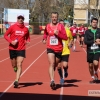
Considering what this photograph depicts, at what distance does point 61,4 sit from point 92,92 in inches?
3058

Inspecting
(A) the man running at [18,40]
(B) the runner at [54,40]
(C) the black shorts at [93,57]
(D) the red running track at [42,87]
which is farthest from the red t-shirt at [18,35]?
(C) the black shorts at [93,57]

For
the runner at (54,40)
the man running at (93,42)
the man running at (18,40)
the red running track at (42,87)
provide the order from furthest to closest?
the man running at (93,42), the man running at (18,40), the runner at (54,40), the red running track at (42,87)

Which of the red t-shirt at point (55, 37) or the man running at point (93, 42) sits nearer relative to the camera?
the red t-shirt at point (55, 37)

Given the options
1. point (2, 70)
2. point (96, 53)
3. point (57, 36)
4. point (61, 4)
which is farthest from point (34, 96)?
point (61, 4)

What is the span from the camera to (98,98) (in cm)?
933

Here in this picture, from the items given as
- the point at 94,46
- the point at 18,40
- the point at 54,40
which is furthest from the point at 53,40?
the point at 94,46

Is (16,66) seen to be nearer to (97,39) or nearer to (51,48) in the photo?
(51,48)

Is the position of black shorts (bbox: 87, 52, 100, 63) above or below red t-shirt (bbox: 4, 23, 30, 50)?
below

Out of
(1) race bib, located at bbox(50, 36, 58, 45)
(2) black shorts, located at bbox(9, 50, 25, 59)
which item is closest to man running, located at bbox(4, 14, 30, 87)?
(2) black shorts, located at bbox(9, 50, 25, 59)

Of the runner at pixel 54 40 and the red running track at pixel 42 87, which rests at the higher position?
the runner at pixel 54 40

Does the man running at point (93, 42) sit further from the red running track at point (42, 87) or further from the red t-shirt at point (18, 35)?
the red t-shirt at point (18, 35)

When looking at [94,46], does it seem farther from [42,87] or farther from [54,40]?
[42,87]

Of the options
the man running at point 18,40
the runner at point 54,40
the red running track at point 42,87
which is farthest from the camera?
the man running at point 18,40

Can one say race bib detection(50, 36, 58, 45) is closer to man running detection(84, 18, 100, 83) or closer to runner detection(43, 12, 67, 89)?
runner detection(43, 12, 67, 89)
